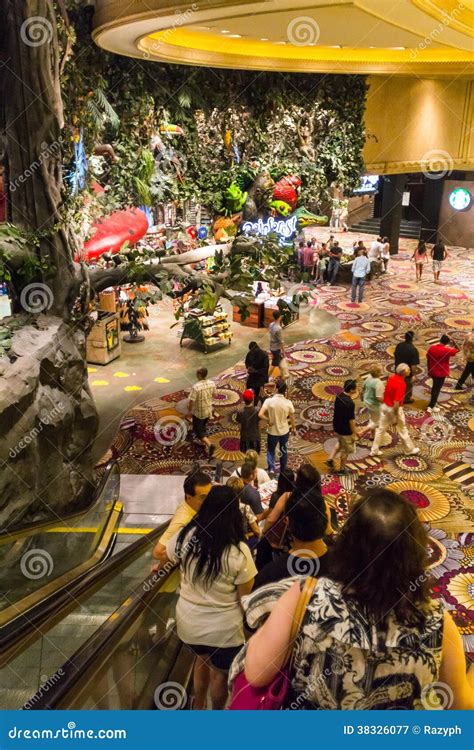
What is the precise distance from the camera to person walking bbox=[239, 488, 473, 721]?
160 cm

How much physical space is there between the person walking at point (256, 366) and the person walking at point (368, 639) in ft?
23.2

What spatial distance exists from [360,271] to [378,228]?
10414 millimetres

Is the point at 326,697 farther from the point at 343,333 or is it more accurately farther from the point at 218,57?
the point at 343,333

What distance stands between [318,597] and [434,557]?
487 cm

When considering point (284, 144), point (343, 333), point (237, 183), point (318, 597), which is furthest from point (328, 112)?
point (318, 597)

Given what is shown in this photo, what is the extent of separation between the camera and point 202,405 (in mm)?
8078

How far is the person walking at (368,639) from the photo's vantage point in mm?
1604

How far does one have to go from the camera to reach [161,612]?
A: 3.37 metres

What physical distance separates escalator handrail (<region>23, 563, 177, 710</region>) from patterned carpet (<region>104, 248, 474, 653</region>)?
2116 mm
